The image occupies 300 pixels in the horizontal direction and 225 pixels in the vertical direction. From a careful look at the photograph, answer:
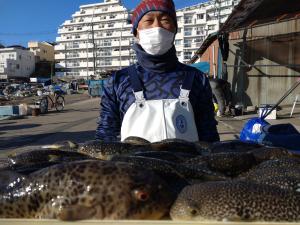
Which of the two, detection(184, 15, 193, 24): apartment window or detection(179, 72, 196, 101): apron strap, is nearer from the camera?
detection(179, 72, 196, 101): apron strap

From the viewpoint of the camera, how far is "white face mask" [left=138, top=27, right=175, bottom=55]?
9.99 feet

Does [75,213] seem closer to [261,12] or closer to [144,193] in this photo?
[144,193]

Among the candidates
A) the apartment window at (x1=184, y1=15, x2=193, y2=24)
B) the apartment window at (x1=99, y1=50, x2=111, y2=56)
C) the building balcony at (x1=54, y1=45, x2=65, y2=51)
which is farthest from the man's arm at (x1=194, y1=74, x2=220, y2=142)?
the building balcony at (x1=54, y1=45, x2=65, y2=51)

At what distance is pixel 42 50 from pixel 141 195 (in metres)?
130

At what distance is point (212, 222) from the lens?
124cm

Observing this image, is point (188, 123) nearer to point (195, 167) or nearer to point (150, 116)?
point (150, 116)

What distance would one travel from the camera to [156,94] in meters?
2.98

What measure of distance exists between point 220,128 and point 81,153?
37.9 ft

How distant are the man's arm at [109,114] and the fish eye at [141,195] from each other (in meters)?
1.75

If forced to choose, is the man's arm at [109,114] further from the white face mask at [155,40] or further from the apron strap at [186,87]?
the apron strap at [186,87]

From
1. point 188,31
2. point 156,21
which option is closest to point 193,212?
point 156,21

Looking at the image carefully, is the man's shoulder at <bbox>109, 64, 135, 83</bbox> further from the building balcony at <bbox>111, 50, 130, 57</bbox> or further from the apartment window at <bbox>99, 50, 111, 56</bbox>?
the apartment window at <bbox>99, 50, 111, 56</bbox>

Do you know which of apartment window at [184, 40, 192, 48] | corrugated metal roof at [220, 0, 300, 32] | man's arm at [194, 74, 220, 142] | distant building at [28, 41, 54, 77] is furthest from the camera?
distant building at [28, 41, 54, 77]

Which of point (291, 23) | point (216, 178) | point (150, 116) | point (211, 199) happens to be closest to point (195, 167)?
point (216, 178)
